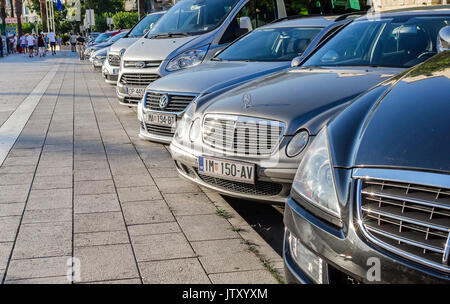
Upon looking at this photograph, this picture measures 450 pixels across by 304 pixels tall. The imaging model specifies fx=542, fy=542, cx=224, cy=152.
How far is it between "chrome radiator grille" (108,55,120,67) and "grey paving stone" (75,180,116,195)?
775 cm

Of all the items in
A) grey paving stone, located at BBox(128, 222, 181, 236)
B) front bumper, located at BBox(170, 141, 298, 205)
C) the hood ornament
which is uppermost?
the hood ornament

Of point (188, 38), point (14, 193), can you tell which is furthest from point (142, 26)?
point (14, 193)

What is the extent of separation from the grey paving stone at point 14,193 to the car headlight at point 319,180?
10.2 feet

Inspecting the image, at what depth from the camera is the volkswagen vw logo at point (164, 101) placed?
21.0 ft

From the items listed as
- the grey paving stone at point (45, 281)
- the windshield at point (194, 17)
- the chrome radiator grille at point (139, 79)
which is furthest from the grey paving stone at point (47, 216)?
the windshield at point (194, 17)

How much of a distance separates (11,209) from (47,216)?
1.35ft

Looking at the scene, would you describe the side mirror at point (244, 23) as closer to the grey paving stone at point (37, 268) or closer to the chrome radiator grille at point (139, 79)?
the chrome radiator grille at point (139, 79)

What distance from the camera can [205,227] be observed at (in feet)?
13.3

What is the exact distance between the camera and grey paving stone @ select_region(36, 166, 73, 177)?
565 cm

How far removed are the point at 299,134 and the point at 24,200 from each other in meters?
2.51

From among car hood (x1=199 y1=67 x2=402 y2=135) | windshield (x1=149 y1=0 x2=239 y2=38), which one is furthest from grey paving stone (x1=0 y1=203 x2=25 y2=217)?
windshield (x1=149 y1=0 x2=239 y2=38)

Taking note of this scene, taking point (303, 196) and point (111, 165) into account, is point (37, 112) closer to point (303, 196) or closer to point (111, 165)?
point (111, 165)

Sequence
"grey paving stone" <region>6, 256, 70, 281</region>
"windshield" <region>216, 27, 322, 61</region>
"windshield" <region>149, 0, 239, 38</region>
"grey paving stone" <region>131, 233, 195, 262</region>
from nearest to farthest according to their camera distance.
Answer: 1. "grey paving stone" <region>6, 256, 70, 281</region>
2. "grey paving stone" <region>131, 233, 195, 262</region>
3. "windshield" <region>216, 27, 322, 61</region>
4. "windshield" <region>149, 0, 239, 38</region>

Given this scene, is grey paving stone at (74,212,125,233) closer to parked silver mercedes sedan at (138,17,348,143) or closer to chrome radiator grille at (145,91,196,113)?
parked silver mercedes sedan at (138,17,348,143)
